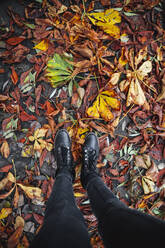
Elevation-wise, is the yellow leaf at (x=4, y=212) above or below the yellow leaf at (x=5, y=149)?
below

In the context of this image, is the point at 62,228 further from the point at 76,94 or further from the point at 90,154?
the point at 76,94

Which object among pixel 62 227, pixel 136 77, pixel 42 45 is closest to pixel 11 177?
pixel 62 227

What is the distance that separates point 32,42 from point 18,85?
295 millimetres

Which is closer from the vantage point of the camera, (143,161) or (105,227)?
(105,227)

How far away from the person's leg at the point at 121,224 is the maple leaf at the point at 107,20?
947mm

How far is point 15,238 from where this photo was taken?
1.00 metres

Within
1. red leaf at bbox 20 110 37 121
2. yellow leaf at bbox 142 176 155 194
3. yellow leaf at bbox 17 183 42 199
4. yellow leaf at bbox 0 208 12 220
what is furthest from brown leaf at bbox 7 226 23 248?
yellow leaf at bbox 142 176 155 194

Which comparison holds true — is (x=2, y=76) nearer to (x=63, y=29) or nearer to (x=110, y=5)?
(x=63, y=29)

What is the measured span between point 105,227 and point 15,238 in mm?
784

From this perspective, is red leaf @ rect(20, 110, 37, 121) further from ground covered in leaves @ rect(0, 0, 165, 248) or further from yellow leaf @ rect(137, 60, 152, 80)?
yellow leaf @ rect(137, 60, 152, 80)

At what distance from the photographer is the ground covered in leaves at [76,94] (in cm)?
99

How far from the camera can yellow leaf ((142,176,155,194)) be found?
41.6 inches

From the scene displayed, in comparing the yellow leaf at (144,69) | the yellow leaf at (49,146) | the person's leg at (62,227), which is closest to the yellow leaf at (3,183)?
the yellow leaf at (49,146)

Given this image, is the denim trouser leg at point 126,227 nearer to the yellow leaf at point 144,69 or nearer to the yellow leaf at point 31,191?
the yellow leaf at point 31,191
